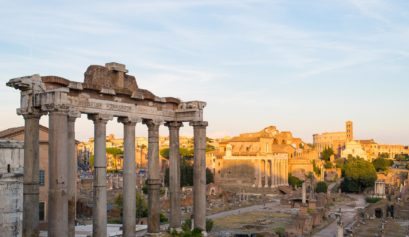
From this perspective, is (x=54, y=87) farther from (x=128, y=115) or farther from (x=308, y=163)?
(x=308, y=163)

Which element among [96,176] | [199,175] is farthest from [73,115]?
[199,175]

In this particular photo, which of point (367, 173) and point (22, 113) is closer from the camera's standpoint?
point (22, 113)

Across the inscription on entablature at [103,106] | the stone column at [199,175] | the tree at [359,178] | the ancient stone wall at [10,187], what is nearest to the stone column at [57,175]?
the inscription on entablature at [103,106]

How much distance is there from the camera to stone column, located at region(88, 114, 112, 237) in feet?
49.5

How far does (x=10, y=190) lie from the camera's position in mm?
16578

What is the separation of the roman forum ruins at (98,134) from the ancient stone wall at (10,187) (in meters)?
3.10

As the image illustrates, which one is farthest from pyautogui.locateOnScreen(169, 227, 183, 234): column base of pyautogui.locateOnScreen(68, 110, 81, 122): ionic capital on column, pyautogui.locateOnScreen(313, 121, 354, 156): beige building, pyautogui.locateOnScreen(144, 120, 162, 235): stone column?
pyautogui.locateOnScreen(313, 121, 354, 156): beige building

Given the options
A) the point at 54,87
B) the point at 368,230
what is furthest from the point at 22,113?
the point at 368,230

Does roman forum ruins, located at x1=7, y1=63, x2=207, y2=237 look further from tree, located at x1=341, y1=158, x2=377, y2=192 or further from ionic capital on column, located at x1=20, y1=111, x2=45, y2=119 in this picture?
tree, located at x1=341, y1=158, x2=377, y2=192

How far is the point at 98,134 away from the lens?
15.2 m

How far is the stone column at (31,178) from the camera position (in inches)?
536

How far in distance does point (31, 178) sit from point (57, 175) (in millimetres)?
1358

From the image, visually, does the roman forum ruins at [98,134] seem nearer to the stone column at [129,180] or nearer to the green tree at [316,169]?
the stone column at [129,180]

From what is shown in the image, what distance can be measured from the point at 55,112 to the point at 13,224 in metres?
5.74
